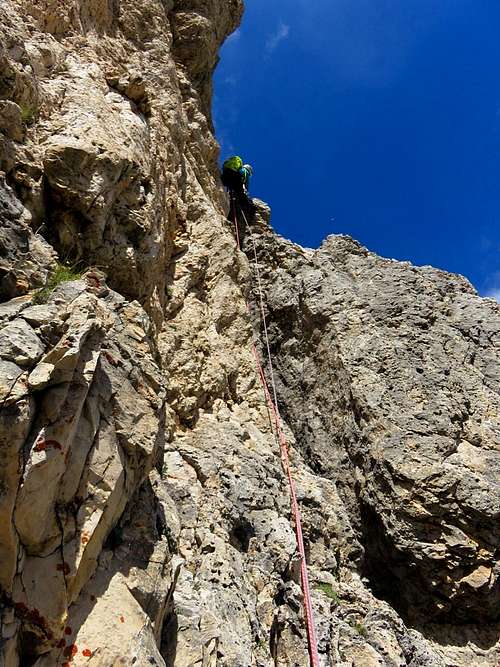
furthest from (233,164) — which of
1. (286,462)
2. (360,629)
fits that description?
(360,629)

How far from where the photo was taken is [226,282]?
1155 centimetres

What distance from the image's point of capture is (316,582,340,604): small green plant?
27.3ft

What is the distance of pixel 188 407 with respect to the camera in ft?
28.7

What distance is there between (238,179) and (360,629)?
15.4 m

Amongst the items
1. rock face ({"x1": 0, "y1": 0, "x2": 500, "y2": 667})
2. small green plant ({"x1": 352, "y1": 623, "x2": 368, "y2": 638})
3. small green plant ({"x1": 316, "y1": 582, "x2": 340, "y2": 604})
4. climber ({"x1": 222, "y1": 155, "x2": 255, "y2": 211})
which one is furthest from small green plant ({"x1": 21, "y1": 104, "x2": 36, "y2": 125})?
climber ({"x1": 222, "y1": 155, "x2": 255, "y2": 211})

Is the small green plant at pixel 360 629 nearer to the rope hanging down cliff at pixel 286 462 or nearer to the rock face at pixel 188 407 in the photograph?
the rock face at pixel 188 407

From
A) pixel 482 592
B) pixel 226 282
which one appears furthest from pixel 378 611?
pixel 226 282

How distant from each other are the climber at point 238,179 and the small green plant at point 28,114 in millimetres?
12093

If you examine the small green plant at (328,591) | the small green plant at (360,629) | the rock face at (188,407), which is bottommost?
the small green plant at (360,629)

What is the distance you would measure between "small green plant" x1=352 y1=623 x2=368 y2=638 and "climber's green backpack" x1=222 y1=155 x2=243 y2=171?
1590 centimetres

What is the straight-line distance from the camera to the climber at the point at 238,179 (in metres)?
18.4

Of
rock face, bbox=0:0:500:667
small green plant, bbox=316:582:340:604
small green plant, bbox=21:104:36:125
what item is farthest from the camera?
small green plant, bbox=316:582:340:604

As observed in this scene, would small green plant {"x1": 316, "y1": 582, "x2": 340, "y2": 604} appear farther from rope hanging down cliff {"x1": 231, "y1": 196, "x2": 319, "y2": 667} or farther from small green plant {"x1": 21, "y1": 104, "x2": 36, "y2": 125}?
small green plant {"x1": 21, "y1": 104, "x2": 36, "y2": 125}

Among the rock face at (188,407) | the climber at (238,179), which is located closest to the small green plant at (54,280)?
the rock face at (188,407)
